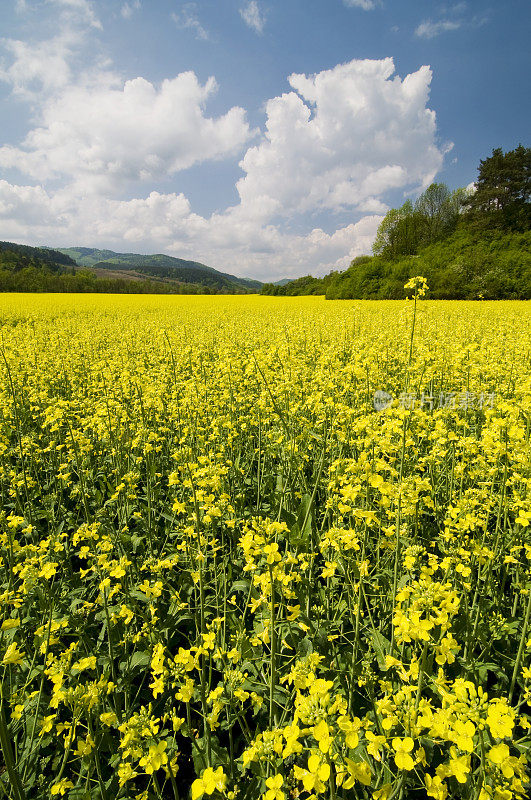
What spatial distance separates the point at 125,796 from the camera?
85.8 inches

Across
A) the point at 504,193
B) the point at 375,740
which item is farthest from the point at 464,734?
the point at 504,193

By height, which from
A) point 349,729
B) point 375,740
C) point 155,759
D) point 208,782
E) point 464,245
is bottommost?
point 155,759

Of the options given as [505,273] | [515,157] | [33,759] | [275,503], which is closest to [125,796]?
[33,759]

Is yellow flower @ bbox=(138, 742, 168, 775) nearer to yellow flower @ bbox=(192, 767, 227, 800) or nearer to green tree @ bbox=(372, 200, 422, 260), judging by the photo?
yellow flower @ bbox=(192, 767, 227, 800)

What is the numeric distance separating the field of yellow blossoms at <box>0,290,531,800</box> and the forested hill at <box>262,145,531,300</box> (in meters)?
34.3

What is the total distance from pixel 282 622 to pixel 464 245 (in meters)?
48.5

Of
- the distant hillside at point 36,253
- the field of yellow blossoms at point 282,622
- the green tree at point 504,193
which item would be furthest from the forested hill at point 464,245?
the distant hillside at point 36,253

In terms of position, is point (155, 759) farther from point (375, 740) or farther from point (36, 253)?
point (36, 253)

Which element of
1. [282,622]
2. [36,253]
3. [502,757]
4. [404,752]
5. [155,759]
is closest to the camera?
[502,757]

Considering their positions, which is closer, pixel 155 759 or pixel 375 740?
pixel 375 740

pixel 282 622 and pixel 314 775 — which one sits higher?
pixel 314 775

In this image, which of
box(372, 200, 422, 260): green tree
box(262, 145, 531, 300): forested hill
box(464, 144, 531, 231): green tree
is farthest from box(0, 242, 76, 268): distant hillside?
box(464, 144, 531, 231): green tree

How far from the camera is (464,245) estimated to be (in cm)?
4138

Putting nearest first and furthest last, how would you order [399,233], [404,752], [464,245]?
1. [404,752]
2. [464,245]
3. [399,233]
